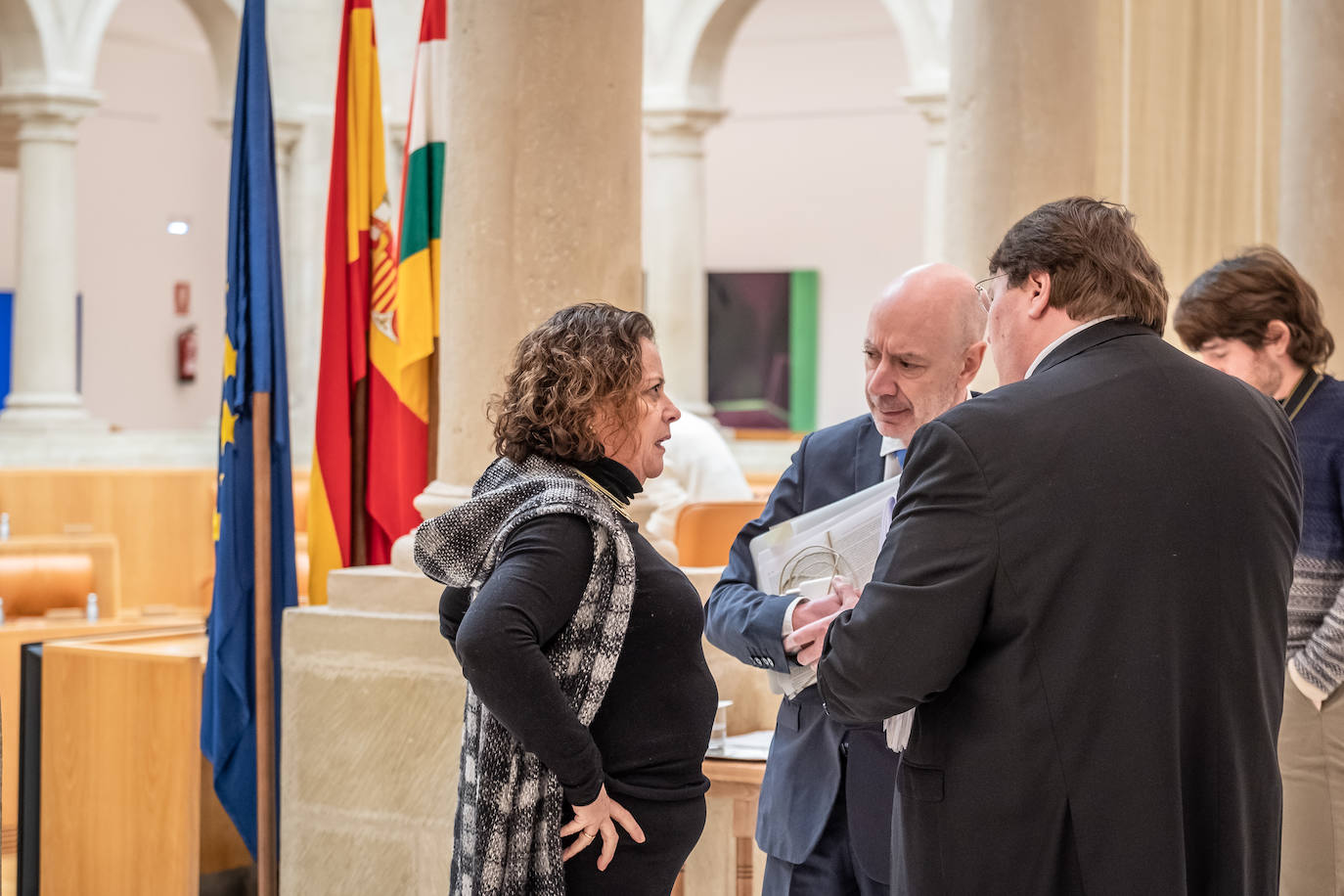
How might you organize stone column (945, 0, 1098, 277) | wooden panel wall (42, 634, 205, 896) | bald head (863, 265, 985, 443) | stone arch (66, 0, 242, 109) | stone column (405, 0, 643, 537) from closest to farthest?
bald head (863, 265, 985, 443)
stone column (405, 0, 643, 537)
wooden panel wall (42, 634, 205, 896)
stone column (945, 0, 1098, 277)
stone arch (66, 0, 242, 109)

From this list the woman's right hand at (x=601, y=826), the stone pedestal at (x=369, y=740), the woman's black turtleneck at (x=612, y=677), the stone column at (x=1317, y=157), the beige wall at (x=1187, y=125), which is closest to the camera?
the woman's black turtleneck at (x=612, y=677)

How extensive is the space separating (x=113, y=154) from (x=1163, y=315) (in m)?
16.6

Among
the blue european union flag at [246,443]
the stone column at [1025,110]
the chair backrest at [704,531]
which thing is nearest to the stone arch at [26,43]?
the chair backrest at [704,531]

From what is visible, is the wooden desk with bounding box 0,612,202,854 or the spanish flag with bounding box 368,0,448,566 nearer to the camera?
the spanish flag with bounding box 368,0,448,566

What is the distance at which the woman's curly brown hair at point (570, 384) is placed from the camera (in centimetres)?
209

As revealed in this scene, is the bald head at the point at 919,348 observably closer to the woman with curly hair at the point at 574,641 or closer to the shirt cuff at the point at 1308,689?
the woman with curly hair at the point at 574,641

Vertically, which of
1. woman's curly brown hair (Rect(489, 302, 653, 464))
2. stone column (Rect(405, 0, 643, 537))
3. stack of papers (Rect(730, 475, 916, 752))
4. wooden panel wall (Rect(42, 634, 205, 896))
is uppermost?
stone column (Rect(405, 0, 643, 537))

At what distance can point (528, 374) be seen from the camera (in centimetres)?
211

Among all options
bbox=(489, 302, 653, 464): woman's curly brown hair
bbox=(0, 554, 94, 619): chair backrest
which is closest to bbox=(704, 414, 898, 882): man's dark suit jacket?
bbox=(489, 302, 653, 464): woman's curly brown hair

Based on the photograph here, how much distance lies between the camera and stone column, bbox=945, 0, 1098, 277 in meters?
4.27

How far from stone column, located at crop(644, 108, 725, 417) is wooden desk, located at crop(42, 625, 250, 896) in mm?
7145

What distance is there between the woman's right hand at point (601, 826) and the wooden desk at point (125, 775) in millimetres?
→ 2100

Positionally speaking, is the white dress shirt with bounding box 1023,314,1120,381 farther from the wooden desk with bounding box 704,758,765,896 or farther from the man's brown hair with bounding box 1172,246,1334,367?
the wooden desk with bounding box 704,758,765,896

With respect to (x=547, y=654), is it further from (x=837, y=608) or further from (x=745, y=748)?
(x=745, y=748)
